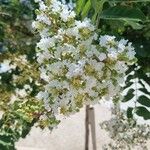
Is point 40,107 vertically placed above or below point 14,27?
below

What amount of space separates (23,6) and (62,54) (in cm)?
128

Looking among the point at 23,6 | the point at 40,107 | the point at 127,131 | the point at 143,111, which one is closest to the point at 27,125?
the point at 40,107

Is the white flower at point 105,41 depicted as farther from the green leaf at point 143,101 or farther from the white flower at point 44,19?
the green leaf at point 143,101

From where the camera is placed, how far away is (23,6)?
6.66 feet

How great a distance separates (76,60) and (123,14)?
12cm

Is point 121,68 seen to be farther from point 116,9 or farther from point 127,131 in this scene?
point 127,131

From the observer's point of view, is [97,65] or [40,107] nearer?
[97,65]

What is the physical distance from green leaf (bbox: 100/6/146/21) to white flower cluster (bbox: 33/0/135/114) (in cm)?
5

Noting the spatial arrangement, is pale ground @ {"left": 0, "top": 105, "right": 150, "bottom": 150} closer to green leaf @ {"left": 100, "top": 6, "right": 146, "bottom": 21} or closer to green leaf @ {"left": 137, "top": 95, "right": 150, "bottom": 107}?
green leaf @ {"left": 137, "top": 95, "right": 150, "bottom": 107}

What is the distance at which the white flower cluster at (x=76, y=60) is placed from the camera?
76 centimetres

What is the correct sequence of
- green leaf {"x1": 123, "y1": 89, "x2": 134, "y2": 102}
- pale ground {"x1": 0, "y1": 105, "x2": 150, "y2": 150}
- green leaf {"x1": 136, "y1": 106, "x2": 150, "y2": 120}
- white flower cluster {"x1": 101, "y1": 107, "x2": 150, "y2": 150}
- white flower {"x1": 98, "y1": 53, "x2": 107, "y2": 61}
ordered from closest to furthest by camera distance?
white flower {"x1": 98, "y1": 53, "x2": 107, "y2": 61} < green leaf {"x1": 136, "y1": 106, "x2": 150, "y2": 120} < green leaf {"x1": 123, "y1": 89, "x2": 134, "y2": 102} < white flower cluster {"x1": 101, "y1": 107, "x2": 150, "y2": 150} < pale ground {"x1": 0, "y1": 105, "x2": 150, "y2": 150}

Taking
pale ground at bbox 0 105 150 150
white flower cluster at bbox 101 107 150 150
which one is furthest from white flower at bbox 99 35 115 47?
pale ground at bbox 0 105 150 150

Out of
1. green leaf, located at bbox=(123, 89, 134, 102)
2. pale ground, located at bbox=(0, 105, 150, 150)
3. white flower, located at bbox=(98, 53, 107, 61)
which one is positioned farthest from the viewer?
pale ground, located at bbox=(0, 105, 150, 150)

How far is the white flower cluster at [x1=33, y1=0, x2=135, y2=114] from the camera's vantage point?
0.76m
